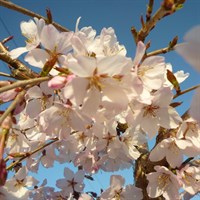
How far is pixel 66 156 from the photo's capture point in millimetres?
2154

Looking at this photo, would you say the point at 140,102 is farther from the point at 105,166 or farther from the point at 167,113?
the point at 105,166

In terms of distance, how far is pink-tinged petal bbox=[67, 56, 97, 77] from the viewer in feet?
3.03

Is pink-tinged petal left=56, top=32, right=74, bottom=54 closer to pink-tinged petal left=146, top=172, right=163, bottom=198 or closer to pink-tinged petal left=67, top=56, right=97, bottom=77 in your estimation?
pink-tinged petal left=67, top=56, right=97, bottom=77

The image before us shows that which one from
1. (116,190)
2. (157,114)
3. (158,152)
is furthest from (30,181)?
(157,114)

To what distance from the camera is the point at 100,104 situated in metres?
1.00

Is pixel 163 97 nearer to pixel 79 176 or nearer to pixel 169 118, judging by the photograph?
pixel 169 118

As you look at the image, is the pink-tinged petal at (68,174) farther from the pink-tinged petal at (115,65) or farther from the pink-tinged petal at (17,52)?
the pink-tinged petal at (115,65)

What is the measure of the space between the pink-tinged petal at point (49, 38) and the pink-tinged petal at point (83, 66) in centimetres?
35

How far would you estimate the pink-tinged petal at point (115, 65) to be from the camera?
3.06 ft

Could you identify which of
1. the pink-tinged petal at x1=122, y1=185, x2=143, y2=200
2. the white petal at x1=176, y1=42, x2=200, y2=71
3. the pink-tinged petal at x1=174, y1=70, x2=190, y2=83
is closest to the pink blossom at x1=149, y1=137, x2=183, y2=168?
the pink-tinged petal at x1=174, y1=70, x2=190, y2=83

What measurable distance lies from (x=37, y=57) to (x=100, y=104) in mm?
372

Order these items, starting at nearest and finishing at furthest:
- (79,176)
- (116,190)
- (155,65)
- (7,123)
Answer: (7,123)
(155,65)
(116,190)
(79,176)

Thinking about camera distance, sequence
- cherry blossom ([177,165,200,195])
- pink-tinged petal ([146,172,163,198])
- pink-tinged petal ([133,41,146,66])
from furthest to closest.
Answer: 1. pink-tinged petal ([146,172,163,198])
2. cherry blossom ([177,165,200,195])
3. pink-tinged petal ([133,41,146,66])

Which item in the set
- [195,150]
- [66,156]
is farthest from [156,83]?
[66,156]
